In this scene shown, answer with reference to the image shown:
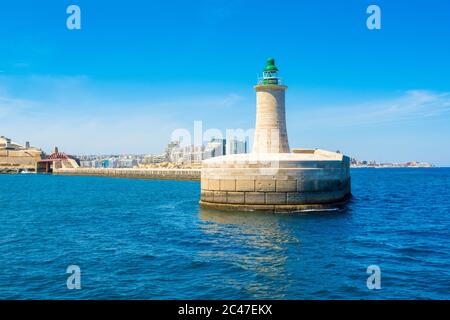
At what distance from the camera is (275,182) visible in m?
31.3

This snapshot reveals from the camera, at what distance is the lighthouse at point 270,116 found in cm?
3769

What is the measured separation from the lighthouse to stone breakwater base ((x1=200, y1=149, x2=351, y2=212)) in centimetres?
467

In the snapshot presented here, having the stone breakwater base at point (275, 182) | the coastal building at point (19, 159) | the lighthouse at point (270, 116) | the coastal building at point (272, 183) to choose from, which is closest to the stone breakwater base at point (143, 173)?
the coastal building at point (19, 159)

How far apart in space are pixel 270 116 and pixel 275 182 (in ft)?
28.5

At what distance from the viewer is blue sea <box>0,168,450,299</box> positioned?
1432 centimetres

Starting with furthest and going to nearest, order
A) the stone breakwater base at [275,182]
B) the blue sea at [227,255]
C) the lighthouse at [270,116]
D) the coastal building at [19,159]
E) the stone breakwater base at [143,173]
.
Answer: the coastal building at [19,159] < the stone breakwater base at [143,173] < the lighthouse at [270,116] < the stone breakwater base at [275,182] < the blue sea at [227,255]

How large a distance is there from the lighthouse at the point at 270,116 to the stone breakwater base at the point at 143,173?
59.1 meters

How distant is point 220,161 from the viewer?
33344 mm

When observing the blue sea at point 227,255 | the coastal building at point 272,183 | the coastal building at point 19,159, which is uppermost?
the coastal building at point 19,159

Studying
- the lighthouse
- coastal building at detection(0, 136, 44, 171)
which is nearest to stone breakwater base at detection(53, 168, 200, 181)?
coastal building at detection(0, 136, 44, 171)

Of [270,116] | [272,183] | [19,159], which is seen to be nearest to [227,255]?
[272,183]

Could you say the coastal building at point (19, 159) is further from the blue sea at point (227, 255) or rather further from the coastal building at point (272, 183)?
the coastal building at point (272, 183)

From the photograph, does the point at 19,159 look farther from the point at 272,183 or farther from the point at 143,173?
the point at 272,183
